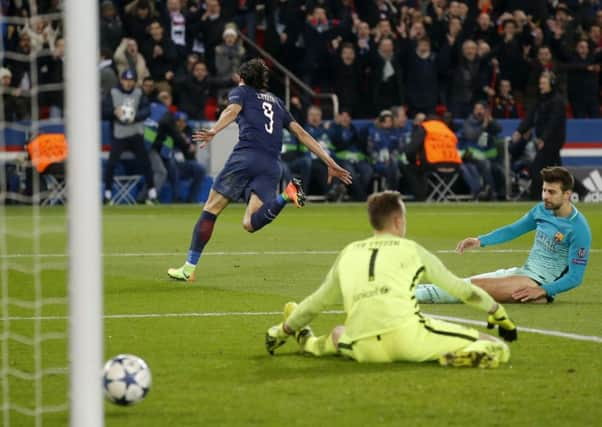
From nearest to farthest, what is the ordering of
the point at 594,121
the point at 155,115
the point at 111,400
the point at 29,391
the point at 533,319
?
the point at 111,400 → the point at 29,391 → the point at 533,319 → the point at 155,115 → the point at 594,121

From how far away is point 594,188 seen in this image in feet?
89.6

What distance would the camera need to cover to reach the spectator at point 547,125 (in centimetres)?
2702

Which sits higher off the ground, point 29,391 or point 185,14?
point 185,14

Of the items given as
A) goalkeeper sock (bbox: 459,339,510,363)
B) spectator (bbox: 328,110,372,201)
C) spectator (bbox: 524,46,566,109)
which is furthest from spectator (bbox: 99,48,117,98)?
goalkeeper sock (bbox: 459,339,510,363)

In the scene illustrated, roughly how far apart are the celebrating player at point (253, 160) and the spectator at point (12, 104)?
959 centimetres

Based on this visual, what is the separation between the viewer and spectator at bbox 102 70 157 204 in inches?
1008

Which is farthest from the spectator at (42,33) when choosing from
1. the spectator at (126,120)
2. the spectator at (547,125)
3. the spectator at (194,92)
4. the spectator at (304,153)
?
the spectator at (547,125)

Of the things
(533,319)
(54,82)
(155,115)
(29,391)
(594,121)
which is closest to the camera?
(29,391)

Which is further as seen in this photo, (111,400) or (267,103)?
(267,103)

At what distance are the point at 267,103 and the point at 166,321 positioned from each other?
3821 millimetres

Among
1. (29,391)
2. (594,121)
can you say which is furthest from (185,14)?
(29,391)

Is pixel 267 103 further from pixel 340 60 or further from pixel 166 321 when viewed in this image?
pixel 340 60

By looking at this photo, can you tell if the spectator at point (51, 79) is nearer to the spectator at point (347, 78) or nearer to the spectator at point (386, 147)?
the spectator at point (347, 78)

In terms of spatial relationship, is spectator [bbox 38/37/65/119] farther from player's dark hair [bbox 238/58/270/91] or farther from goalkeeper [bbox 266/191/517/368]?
goalkeeper [bbox 266/191/517/368]
